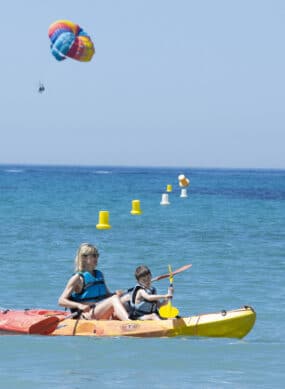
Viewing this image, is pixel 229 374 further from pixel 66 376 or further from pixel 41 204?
pixel 41 204

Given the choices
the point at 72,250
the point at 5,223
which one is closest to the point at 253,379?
the point at 72,250

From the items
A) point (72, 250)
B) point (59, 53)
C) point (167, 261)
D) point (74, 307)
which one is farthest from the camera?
point (59, 53)

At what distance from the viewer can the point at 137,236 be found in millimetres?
27078

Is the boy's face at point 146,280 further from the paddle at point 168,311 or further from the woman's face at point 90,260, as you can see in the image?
the woman's face at point 90,260

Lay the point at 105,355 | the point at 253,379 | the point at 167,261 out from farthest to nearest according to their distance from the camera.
Answer: 1. the point at 167,261
2. the point at 105,355
3. the point at 253,379

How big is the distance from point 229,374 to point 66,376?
1602 mm

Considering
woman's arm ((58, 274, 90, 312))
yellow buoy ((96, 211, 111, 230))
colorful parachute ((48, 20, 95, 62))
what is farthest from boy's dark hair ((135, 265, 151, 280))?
yellow buoy ((96, 211, 111, 230))

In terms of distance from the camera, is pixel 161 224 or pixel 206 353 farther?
pixel 161 224

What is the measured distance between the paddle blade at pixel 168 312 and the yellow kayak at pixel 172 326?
0.15 metres

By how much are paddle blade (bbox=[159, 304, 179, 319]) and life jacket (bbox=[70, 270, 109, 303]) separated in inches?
27.1

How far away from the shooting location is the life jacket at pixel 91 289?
1117cm

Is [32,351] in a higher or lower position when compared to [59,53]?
lower

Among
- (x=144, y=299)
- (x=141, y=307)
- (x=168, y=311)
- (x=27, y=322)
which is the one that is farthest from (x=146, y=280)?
(x=27, y=322)

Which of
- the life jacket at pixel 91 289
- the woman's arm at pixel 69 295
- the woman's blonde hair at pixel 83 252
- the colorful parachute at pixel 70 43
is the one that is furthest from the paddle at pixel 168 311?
the colorful parachute at pixel 70 43
